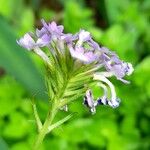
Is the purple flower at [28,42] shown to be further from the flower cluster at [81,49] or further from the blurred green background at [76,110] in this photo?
the blurred green background at [76,110]

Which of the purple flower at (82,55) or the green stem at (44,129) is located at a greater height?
the purple flower at (82,55)

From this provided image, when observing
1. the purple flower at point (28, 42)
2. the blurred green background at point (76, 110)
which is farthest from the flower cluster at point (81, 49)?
Result: the blurred green background at point (76, 110)

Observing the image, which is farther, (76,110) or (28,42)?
(76,110)

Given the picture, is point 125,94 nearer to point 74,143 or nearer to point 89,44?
point 74,143

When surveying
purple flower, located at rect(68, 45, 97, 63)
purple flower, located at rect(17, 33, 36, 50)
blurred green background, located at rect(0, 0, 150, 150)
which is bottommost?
purple flower, located at rect(68, 45, 97, 63)

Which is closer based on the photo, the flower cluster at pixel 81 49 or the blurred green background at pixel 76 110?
the flower cluster at pixel 81 49

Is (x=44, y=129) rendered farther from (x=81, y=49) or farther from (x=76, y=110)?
(x=76, y=110)

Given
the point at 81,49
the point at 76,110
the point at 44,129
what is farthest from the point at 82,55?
the point at 76,110

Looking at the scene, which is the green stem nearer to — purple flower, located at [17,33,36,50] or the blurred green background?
purple flower, located at [17,33,36,50]

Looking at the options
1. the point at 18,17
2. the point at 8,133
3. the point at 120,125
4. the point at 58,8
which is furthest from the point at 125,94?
the point at 58,8

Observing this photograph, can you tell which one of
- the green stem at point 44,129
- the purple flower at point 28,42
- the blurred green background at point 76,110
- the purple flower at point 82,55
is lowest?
the green stem at point 44,129

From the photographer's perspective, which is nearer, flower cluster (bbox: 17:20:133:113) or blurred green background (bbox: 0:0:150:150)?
flower cluster (bbox: 17:20:133:113)

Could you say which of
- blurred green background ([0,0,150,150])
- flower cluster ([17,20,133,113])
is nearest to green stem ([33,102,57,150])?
flower cluster ([17,20,133,113])
